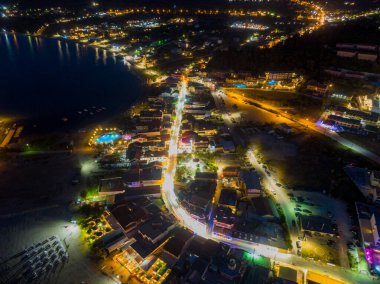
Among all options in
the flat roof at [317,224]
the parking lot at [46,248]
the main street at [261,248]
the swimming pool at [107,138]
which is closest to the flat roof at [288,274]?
the main street at [261,248]

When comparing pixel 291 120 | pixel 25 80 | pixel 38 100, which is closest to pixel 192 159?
pixel 291 120

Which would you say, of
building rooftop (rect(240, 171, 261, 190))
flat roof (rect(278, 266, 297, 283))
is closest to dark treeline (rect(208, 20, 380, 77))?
building rooftop (rect(240, 171, 261, 190))

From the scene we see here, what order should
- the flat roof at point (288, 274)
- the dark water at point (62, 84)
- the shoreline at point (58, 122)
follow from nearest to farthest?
the flat roof at point (288, 274), the shoreline at point (58, 122), the dark water at point (62, 84)

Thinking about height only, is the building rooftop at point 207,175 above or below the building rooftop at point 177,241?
above

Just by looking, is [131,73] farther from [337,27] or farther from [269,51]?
[337,27]

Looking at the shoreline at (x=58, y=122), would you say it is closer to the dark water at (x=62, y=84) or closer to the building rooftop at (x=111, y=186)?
the dark water at (x=62, y=84)

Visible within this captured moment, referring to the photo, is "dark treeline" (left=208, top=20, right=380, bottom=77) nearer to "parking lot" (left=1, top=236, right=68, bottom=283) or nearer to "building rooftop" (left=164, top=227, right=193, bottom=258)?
"building rooftop" (left=164, top=227, right=193, bottom=258)

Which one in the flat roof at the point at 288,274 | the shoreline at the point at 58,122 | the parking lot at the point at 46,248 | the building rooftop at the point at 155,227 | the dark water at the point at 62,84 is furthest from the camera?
the dark water at the point at 62,84
